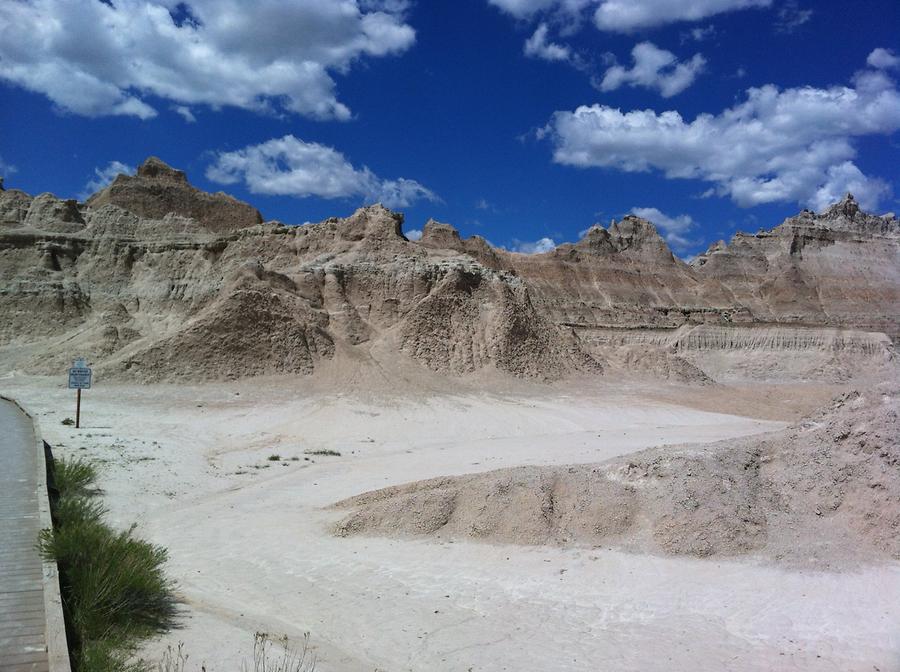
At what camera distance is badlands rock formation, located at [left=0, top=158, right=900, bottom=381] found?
102 feet

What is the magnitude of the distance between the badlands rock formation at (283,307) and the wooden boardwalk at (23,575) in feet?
63.0

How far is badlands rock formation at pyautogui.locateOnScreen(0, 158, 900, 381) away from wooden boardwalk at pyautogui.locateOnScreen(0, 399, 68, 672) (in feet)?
63.0

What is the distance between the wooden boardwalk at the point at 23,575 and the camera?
5.16 metres

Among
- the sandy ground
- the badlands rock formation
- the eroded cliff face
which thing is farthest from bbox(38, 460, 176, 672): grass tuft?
the eroded cliff face

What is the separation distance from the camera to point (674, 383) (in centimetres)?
4053

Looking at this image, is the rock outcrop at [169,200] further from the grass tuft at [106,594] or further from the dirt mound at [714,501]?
the grass tuft at [106,594]

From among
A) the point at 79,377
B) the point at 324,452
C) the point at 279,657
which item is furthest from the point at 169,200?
the point at 279,657

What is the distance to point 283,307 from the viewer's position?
32.2 meters

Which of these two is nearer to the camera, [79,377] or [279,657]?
[279,657]

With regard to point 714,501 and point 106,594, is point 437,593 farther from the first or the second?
point 714,501

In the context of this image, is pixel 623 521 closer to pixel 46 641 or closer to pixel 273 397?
pixel 46 641

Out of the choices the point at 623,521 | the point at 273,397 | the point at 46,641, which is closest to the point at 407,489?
the point at 623,521

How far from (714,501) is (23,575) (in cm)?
865

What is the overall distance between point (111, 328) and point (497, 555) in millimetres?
30224
